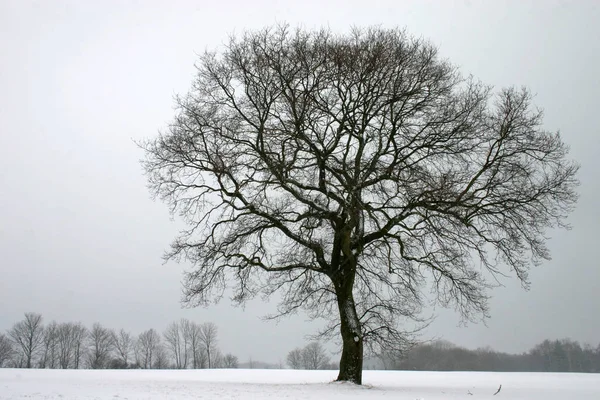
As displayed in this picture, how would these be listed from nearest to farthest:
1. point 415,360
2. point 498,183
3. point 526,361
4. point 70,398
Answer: point 70,398, point 498,183, point 415,360, point 526,361

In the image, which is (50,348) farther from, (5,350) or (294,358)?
(294,358)

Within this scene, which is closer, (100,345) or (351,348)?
(351,348)

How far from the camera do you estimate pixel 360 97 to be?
18.4 m

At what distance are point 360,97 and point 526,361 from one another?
193 ft

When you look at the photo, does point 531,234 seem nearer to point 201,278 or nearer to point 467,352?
point 201,278

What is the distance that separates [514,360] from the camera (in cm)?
6856

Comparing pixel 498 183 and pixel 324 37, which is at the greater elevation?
pixel 324 37

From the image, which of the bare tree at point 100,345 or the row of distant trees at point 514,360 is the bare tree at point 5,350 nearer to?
the bare tree at point 100,345

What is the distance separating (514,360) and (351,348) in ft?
196

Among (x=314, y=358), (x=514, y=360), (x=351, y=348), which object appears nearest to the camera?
(x=351, y=348)

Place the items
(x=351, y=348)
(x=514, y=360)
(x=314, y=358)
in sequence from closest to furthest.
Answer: (x=351, y=348), (x=514, y=360), (x=314, y=358)

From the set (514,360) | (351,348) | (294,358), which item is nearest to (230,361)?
(294,358)

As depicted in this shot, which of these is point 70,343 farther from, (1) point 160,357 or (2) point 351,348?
(2) point 351,348

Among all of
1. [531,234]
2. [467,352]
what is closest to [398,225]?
[531,234]
